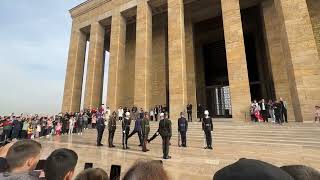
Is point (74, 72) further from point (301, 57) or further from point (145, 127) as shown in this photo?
point (301, 57)

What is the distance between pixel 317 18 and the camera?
16.8 metres

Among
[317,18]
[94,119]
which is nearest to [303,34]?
[317,18]

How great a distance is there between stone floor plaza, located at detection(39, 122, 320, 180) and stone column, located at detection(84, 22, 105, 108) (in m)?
9.34

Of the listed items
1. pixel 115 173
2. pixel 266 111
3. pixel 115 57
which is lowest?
pixel 115 173

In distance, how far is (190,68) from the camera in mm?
20688

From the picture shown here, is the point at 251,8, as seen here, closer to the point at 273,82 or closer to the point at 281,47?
the point at 281,47

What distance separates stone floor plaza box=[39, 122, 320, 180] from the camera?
5750 mm

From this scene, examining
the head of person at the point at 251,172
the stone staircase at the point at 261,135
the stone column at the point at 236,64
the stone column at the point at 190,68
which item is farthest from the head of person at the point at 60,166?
the stone column at the point at 190,68

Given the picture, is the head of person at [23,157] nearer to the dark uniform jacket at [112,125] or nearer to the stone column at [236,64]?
the dark uniform jacket at [112,125]

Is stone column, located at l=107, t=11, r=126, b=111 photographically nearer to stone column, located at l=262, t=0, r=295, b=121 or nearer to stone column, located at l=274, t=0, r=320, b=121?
stone column, located at l=262, t=0, r=295, b=121

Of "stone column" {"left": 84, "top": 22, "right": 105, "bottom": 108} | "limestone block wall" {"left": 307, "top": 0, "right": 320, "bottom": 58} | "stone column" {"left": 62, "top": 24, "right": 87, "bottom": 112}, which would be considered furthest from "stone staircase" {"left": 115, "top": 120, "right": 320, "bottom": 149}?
"stone column" {"left": 62, "top": 24, "right": 87, "bottom": 112}

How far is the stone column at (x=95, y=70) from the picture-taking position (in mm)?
22578

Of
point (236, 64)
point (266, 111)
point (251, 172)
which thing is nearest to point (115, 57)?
point (236, 64)

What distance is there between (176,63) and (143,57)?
3654mm
